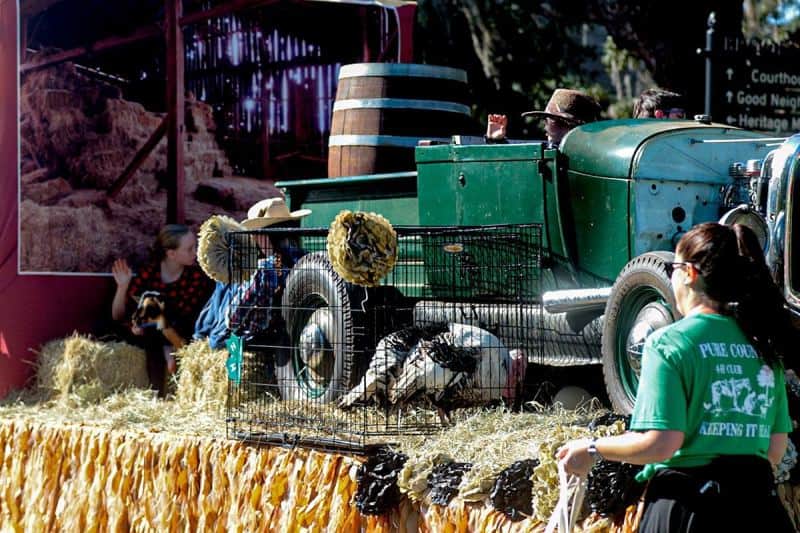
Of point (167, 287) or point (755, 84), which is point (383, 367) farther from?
point (755, 84)

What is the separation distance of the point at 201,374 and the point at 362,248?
225 centimetres

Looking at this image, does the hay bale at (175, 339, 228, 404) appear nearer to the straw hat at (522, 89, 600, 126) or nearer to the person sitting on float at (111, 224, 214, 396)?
the person sitting on float at (111, 224, 214, 396)

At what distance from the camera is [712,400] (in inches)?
131

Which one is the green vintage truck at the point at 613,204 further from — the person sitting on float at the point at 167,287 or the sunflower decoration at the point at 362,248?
the person sitting on float at the point at 167,287

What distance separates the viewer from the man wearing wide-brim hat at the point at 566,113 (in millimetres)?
6781

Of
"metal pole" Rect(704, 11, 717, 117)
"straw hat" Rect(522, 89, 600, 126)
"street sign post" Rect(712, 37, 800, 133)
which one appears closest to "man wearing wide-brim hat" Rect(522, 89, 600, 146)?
"straw hat" Rect(522, 89, 600, 126)

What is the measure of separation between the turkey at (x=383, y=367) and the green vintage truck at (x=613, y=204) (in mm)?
680

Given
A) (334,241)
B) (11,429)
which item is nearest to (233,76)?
(11,429)

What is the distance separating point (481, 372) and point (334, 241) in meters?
0.91

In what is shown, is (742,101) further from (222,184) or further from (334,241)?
(334,241)

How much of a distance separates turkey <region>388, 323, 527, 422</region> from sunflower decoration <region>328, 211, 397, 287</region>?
430 millimetres

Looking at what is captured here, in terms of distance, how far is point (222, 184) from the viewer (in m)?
9.02

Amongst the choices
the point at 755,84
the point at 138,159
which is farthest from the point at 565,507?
the point at 755,84

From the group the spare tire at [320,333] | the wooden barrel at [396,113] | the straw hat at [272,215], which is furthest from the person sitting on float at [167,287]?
the spare tire at [320,333]
